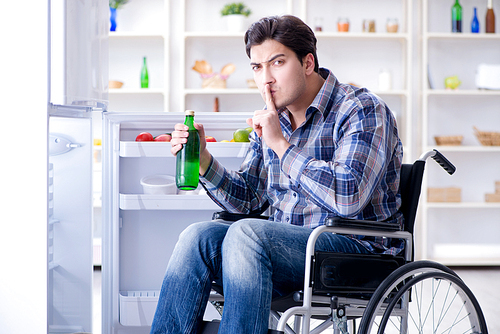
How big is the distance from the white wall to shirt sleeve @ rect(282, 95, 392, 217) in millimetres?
705

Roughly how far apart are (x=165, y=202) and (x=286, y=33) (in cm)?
88

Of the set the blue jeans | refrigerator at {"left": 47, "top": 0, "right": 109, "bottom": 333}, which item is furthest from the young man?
refrigerator at {"left": 47, "top": 0, "right": 109, "bottom": 333}

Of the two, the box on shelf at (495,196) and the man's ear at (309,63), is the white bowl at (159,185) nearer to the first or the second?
the man's ear at (309,63)

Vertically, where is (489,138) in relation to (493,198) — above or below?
above

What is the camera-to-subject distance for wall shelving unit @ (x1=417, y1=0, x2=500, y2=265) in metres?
3.96

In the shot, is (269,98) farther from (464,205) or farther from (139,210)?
(464,205)

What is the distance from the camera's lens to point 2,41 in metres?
1.44

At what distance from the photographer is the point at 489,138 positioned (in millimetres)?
3768

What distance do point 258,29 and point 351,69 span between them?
2740mm

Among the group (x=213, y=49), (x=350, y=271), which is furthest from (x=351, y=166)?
(x=213, y=49)

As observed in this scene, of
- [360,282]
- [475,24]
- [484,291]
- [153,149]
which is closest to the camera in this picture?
[360,282]

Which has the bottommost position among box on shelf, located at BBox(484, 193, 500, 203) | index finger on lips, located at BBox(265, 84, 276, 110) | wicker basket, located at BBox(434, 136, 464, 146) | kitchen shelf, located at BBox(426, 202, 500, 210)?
kitchen shelf, located at BBox(426, 202, 500, 210)

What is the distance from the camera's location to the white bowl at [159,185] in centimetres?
199

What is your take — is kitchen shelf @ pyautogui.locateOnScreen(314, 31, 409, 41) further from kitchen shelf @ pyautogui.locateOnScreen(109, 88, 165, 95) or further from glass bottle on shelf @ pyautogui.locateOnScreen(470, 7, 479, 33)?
kitchen shelf @ pyautogui.locateOnScreen(109, 88, 165, 95)
